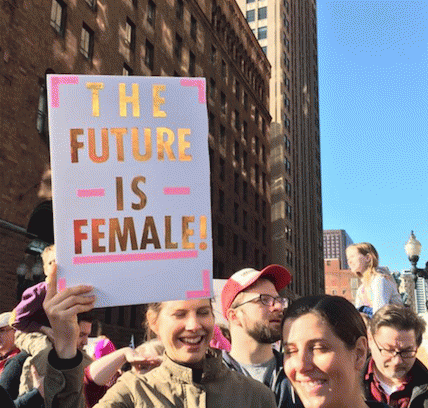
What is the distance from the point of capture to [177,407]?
2787 millimetres

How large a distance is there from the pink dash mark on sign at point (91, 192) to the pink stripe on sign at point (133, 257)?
275 millimetres

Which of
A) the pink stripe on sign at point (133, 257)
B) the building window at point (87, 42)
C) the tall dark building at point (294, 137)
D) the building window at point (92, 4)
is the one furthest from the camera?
the tall dark building at point (294, 137)

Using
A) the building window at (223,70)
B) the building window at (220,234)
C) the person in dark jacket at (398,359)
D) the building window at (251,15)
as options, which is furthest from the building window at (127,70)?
the building window at (251,15)

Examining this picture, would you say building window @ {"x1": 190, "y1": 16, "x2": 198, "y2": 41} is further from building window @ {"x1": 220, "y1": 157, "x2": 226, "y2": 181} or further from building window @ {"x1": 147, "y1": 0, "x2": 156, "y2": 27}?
building window @ {"x1": 220, "y1": 157, "x2": 226, "y2": 181}

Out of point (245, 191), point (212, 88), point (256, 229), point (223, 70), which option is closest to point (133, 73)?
point (212, 88)

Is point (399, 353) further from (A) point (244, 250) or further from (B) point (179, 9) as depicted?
(A) point (244, 250)

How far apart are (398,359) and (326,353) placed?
1580 millimetres

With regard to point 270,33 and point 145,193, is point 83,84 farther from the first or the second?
point 270,33

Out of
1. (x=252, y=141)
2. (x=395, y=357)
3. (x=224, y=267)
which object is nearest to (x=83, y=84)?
(x=395, y=357)

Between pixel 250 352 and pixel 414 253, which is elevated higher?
pixel 250 352

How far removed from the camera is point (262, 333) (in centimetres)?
391

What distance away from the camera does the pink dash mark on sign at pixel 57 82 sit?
2.73m

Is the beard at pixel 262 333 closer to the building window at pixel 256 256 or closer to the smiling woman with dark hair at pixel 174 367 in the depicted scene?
the smiling woman with dark hair at pixel 174 367

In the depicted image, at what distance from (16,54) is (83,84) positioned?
58.5 ft
